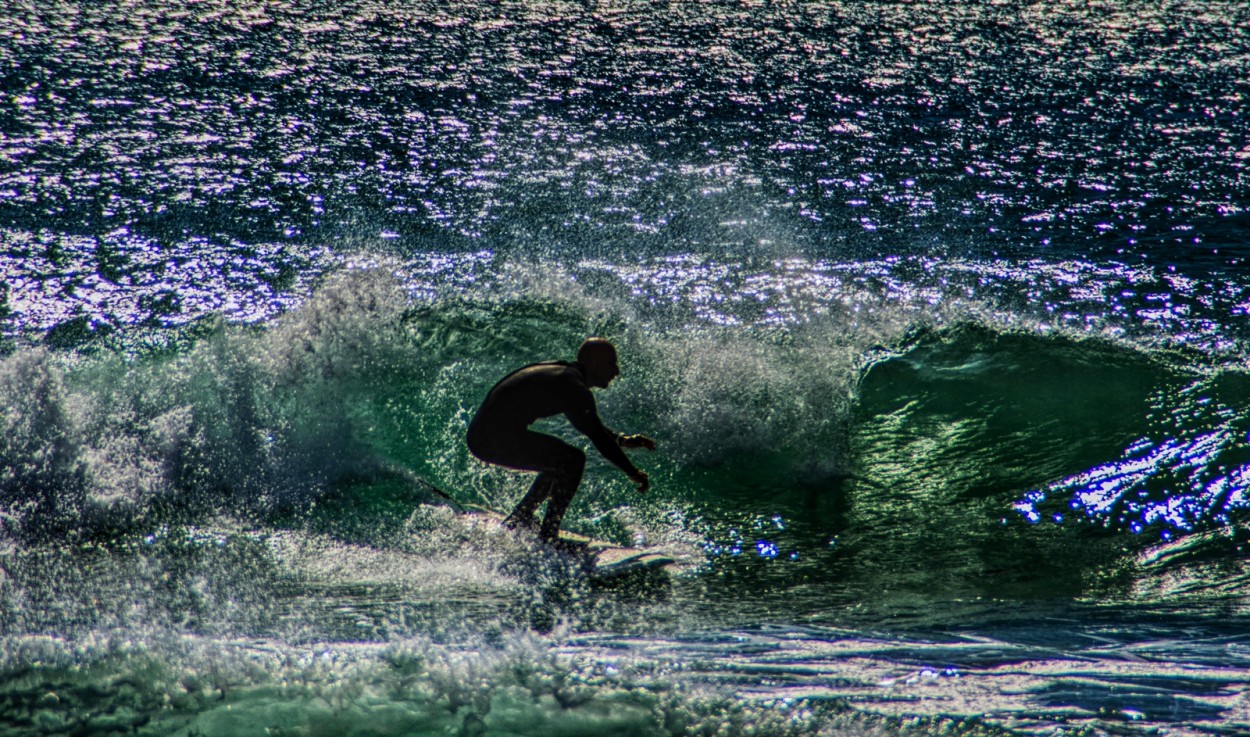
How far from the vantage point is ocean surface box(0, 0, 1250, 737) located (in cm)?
708

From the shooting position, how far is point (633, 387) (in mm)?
13547

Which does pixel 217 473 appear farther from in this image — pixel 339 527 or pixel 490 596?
pixel 490 596

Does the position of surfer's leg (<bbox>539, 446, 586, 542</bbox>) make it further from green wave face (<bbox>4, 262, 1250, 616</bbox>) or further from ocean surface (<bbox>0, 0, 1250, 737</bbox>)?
green wave face (<bbox>4, 262, 1250, 616</bbox>)

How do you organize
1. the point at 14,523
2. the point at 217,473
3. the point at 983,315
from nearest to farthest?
the point at 14,523, the point at 217,473, the point at 983,315

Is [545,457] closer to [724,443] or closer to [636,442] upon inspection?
[636,442]

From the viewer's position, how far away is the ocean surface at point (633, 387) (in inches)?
279

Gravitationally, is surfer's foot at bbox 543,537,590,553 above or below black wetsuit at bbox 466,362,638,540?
below

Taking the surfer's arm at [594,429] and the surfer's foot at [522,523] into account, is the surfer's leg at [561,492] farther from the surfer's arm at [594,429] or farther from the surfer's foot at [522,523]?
the surfer's arm at [594,429]

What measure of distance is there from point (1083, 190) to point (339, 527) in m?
17.6

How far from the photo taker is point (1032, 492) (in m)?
11.5

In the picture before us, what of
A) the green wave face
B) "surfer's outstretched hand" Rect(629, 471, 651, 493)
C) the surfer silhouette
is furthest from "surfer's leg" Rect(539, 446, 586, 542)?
the green wave face

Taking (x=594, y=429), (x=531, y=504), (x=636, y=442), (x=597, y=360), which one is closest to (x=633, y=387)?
(x=531, y=504)

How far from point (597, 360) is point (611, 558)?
1.77 meters

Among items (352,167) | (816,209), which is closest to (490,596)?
(816,209)
